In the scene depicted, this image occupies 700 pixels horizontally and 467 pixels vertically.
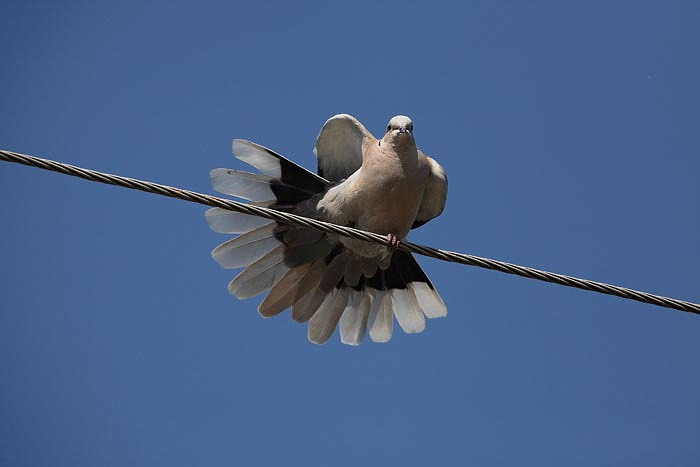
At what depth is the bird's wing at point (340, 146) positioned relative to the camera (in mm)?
6160

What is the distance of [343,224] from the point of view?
6168mm

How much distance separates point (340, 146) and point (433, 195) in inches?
26.7

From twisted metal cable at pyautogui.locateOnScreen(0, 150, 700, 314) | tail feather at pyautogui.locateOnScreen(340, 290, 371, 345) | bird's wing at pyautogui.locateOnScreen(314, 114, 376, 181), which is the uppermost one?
bird's wing at pyautogui.locateOnScreen(314, 114, 376, 181)

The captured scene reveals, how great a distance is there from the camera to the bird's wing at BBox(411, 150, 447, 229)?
612 cm

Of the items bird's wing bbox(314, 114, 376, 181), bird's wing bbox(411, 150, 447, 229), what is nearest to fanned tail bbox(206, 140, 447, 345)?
bird's wing bbox(314, 114, 376, 181)

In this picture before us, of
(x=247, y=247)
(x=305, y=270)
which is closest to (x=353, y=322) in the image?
(x=305, y=270)

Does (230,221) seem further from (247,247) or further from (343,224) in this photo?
(343,224)

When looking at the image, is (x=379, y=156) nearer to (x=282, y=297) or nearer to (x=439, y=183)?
(x=439, y=183)

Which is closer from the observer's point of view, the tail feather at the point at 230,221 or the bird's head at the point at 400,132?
the bird's head at the point at 400,132

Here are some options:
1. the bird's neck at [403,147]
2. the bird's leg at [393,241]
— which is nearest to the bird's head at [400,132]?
the bird's neck at [403,147]

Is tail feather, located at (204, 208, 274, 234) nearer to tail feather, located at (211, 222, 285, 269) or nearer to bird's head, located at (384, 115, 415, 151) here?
tail feather, located at (211, 222, 285, 269)

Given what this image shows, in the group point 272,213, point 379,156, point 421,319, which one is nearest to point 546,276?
point 272,213

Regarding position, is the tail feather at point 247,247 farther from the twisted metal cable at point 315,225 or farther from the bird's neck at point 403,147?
the twisted metal cable at point 315,225

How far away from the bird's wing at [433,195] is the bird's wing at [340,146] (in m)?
0.43
